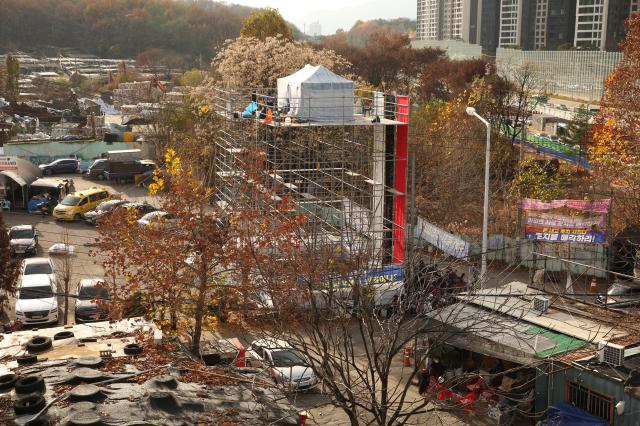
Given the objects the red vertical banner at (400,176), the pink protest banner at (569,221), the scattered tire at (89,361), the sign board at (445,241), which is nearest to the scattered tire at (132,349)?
the scattered tire at (89,361)

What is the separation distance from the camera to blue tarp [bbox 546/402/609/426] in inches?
407

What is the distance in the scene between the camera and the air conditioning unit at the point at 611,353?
10195 millimetres

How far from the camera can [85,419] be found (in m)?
7.65

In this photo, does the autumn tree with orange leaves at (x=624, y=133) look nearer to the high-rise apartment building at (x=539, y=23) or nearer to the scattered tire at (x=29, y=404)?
the scattered tire at (x=29, y=404)

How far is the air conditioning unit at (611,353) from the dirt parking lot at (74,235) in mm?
10424

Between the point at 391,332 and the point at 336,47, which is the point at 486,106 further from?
the point at 336,47

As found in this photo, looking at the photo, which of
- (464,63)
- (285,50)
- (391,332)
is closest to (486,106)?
(285,50)

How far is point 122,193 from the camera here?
29219 millimetres

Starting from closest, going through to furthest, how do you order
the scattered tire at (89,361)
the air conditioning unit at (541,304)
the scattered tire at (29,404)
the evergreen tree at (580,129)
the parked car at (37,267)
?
the scattered tire at (29,404) → the scattered tire at (89,361) → the air conditioning unit at (541,304) → the parked car at (37,267) → the evergreen tree at (580,129)

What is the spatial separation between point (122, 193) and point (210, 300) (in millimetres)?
17110

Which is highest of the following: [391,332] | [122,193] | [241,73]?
[241,73]

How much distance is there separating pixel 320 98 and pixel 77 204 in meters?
10.5

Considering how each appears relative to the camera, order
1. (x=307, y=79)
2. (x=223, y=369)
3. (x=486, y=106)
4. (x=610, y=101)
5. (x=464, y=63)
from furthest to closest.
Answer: (x=464, y=63) → (x=486, y=106) → (x=610, y=101) → (x=307, y=79) → (x=223, y=369)

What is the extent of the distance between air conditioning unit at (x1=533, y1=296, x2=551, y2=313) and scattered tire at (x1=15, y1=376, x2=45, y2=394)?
754 cm
